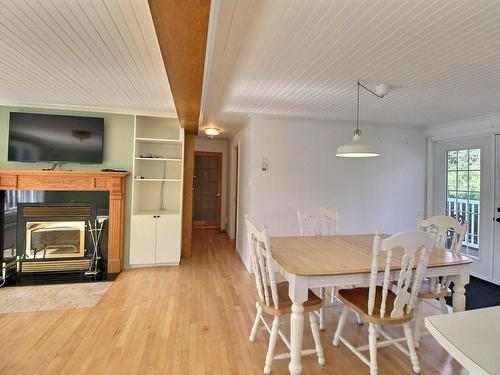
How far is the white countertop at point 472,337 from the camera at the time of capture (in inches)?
29.4

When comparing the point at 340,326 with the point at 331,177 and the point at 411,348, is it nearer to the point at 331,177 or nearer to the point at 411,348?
the point at 411,348

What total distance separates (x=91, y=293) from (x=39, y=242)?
1.25 meters

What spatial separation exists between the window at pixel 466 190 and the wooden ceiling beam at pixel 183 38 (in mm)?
4022

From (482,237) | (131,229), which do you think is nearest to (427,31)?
(482,237)

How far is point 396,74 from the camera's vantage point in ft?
7.36

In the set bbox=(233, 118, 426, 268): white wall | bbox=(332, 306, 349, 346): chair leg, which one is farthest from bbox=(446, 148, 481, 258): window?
bbox=(332, 306, 349, 346): chair leg

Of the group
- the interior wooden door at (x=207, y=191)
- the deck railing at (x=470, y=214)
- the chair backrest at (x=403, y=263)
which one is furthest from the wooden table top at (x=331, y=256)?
the interior wooden door at (x=207, y=191)

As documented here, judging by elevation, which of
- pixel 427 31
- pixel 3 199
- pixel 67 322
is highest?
pixel 427 31

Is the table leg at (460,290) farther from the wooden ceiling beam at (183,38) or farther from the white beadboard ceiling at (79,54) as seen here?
the white beadboard ceiling at (79,54)

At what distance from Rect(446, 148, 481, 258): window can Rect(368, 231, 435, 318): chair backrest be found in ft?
9.79

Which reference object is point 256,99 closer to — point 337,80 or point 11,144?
point 337,80

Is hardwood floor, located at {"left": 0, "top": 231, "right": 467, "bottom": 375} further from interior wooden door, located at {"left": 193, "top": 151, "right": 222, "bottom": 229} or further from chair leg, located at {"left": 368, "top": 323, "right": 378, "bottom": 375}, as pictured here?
interior wooden door, located at {"left": 193, "top": 151, "right": 222, "bottom": 229}

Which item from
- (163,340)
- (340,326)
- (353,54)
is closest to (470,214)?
(340,326)

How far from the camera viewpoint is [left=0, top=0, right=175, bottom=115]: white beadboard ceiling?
1.54 meters
